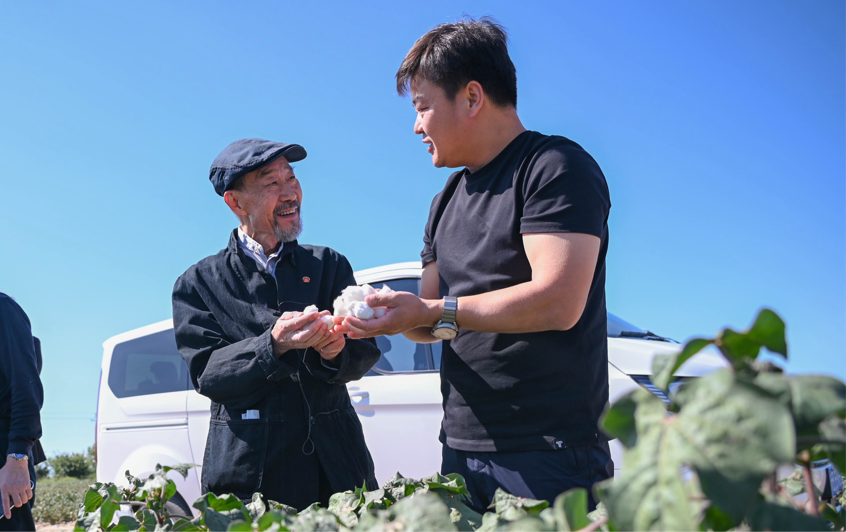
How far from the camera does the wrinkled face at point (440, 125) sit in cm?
206

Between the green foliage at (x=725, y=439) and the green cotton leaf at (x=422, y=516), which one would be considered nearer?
the green foliage at (x=725, y=439)

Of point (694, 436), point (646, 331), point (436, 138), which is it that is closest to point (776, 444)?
point (694, 436)

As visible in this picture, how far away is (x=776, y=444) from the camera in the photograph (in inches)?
19.9

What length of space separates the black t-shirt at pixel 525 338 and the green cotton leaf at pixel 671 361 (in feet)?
3.35

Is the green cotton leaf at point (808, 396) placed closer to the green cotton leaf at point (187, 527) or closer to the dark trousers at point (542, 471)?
the green cotton leaf at point (187, 527)

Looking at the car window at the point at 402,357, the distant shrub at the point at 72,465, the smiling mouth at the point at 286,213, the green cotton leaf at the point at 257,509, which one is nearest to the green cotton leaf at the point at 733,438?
the green cotton leaf at the point at 257,509

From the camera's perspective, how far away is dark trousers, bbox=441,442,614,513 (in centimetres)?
168

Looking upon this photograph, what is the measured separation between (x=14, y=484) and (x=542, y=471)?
255 centimetres

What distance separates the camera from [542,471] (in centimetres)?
170

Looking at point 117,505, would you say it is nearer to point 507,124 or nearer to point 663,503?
point 663,503

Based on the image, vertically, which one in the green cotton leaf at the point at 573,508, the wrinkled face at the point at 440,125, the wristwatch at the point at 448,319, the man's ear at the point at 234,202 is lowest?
the green cotton leaf at the point at 573,508

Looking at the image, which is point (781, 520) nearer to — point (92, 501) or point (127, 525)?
point (127, 525)

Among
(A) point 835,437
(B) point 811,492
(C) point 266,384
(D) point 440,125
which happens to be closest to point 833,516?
(B) point 811,492

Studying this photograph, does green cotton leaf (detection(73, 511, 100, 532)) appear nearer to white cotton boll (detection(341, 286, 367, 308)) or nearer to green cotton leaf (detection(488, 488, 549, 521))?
green cotton leaf (detection(488, 488, 549, 521))
